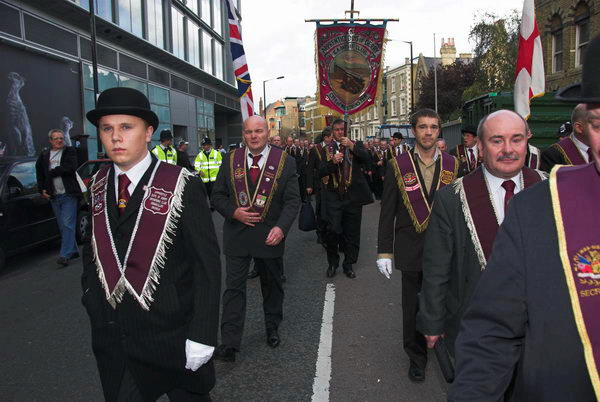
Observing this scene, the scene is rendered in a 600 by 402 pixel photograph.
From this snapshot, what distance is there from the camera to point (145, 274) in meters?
2.32

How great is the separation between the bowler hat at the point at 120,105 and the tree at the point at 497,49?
100 feet

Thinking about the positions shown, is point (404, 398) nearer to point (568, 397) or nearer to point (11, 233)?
point (568, 397)

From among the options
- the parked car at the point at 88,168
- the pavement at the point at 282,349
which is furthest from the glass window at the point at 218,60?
the pavement at the point at 282,349

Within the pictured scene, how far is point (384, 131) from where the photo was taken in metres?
34.1

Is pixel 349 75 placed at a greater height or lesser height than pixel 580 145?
greater

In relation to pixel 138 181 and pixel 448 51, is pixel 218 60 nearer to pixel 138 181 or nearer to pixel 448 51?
pixel 138 181

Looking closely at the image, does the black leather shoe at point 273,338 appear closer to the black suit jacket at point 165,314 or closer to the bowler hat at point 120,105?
the black suit jacket at point 165,314

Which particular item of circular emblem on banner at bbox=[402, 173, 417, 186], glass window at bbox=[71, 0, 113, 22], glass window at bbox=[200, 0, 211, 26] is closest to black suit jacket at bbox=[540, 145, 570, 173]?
circular emblem on banner at bbox=[402, 173, 417, 186]

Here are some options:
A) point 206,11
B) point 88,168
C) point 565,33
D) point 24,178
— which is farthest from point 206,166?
point 206,11

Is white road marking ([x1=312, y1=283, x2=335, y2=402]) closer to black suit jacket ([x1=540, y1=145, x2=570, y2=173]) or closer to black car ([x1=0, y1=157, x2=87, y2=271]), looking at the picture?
black suit jacket ([x1=540, y1=145, x2=570, y2=173])

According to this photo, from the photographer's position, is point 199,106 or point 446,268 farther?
point 199,106

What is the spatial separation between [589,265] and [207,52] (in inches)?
1476

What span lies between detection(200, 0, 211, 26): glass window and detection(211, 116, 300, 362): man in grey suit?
3338 centimetres

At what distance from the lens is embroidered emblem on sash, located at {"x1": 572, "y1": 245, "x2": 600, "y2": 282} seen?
1.27m
